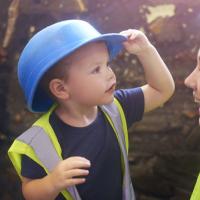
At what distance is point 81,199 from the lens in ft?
4.06

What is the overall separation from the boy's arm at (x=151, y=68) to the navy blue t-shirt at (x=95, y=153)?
0.03m

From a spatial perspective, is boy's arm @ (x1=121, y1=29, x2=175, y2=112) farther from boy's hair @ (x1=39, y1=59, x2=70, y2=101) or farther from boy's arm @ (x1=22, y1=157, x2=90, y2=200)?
boy's arm @ (x1=22, y1=157, x2=90, y2=200)

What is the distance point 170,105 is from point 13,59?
578 mm

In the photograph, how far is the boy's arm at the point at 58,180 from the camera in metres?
1.06

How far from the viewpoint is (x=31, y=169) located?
3.89 feet

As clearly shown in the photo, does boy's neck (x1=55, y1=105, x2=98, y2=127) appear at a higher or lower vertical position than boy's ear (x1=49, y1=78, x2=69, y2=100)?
lower

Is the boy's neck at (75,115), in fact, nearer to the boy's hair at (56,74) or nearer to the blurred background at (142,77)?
the boy's hair at (56,74)

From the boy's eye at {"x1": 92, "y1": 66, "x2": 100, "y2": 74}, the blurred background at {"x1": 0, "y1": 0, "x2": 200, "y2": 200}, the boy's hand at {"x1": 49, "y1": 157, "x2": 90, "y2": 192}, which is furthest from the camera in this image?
the blurred background at {"x1": 0, "y1": 0, "x2": 200, "y2": 200}

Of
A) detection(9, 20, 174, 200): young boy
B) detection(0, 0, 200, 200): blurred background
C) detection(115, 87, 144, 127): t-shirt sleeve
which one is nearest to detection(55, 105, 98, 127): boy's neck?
detection(9, 20, 174, 200): young boy

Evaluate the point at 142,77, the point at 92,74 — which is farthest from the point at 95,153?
the point at 142,77

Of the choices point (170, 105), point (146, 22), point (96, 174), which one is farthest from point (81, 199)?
point (146, 22)

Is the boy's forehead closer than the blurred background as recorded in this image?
Yes

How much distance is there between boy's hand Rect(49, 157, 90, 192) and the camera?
106 centimetres

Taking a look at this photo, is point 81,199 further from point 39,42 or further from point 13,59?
point 13,59
